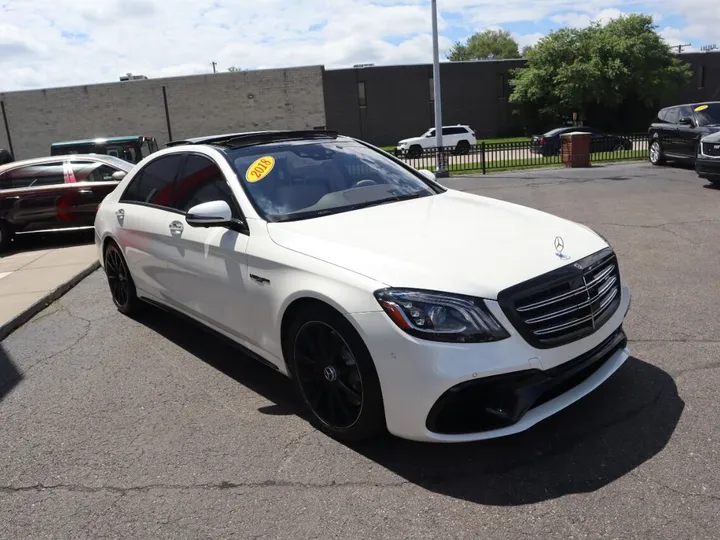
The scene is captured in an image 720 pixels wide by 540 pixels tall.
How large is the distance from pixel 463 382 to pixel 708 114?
15.3m

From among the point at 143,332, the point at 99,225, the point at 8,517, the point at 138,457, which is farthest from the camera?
the point at 99,225

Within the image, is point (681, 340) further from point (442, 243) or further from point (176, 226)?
point (176, 226)

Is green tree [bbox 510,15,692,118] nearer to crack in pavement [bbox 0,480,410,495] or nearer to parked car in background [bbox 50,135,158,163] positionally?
parked car in background [bbox 50,135,158,163]

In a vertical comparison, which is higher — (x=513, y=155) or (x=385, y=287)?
(x=385, y=287)

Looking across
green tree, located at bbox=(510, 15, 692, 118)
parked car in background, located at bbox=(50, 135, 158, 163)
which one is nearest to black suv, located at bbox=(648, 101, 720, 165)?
parked car in background, located at bbox=(50, 135, 158, 163)

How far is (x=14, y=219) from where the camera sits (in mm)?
10664

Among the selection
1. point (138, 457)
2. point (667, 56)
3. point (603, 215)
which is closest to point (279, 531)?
point (138, 457)

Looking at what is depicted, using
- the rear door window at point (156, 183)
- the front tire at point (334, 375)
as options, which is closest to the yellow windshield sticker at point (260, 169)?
the rear door window at point (156, 183)

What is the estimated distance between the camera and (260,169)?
13.8ft

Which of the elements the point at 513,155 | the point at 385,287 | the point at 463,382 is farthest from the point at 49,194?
the point at 513,155

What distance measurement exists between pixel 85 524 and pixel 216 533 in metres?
0.66

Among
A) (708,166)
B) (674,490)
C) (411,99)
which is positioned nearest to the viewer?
(674,490)

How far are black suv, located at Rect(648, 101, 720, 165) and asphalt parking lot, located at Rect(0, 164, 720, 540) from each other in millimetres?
11613

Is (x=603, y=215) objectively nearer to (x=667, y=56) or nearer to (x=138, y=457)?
(x=138, y=457)
